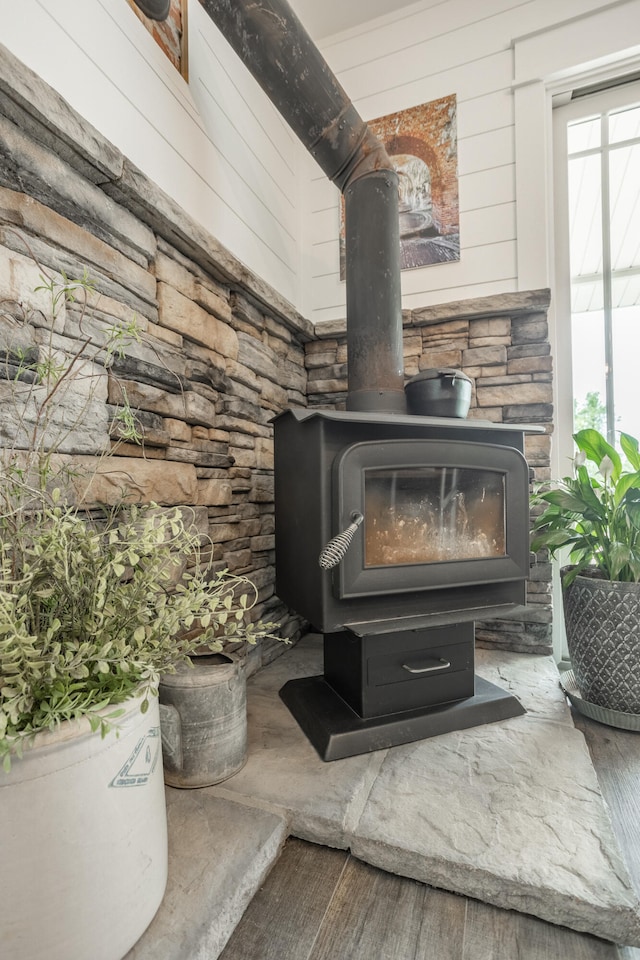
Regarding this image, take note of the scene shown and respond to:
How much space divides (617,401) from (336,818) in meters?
1.84

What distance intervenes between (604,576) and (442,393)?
2.54 feet

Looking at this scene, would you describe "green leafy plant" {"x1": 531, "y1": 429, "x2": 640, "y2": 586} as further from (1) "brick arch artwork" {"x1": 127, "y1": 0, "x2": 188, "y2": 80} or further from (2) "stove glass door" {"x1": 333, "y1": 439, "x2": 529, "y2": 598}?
(1) "brick arch artwork" {"x1": 127, "y1": 0, "x2": 188, "y2": 80}

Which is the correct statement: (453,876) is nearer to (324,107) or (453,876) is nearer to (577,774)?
(577,774)

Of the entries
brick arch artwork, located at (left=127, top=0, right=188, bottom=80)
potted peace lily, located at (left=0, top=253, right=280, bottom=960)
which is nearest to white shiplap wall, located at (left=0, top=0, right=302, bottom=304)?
brick arch artwork, located at (left=127, top=0, right=188, bottom=80)

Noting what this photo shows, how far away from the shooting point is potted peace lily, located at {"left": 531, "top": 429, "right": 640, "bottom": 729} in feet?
4.40

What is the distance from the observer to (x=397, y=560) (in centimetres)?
123

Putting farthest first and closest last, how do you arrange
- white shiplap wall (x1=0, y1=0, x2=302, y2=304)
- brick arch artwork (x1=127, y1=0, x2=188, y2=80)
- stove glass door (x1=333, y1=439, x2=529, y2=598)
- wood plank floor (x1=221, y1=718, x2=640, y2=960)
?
brick arch artwork (x1=127, y1=0, x2=188, y2=80)
stove glass door (x1=333, y1=439, x2=529, y2=598)
white shiplap wall (x1=0, y1=0, x2=302, y2=304)
wood plank floor (x1=221, y1=718, x2=640, y2=960)

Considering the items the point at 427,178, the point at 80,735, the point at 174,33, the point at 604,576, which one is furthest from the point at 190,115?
the point at 604,576

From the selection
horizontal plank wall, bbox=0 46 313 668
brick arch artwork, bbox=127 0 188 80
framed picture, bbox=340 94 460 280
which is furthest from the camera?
framed picture, bbox=340 94 460 280

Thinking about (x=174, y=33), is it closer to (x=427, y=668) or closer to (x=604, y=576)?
(x=427, y=668)

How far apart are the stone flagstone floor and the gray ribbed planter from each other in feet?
0.69

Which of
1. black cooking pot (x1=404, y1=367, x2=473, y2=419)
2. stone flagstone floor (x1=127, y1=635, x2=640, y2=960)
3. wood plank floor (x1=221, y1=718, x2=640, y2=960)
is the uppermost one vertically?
black cooking pot (x1=404, y1=367, x2=473, y2=419)

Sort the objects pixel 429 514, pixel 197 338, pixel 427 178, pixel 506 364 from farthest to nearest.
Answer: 1. pixel 427 178
2. pixel 506 364
3. pixel 197 338
4. pixel 429 514

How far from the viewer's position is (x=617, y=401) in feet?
6.23
